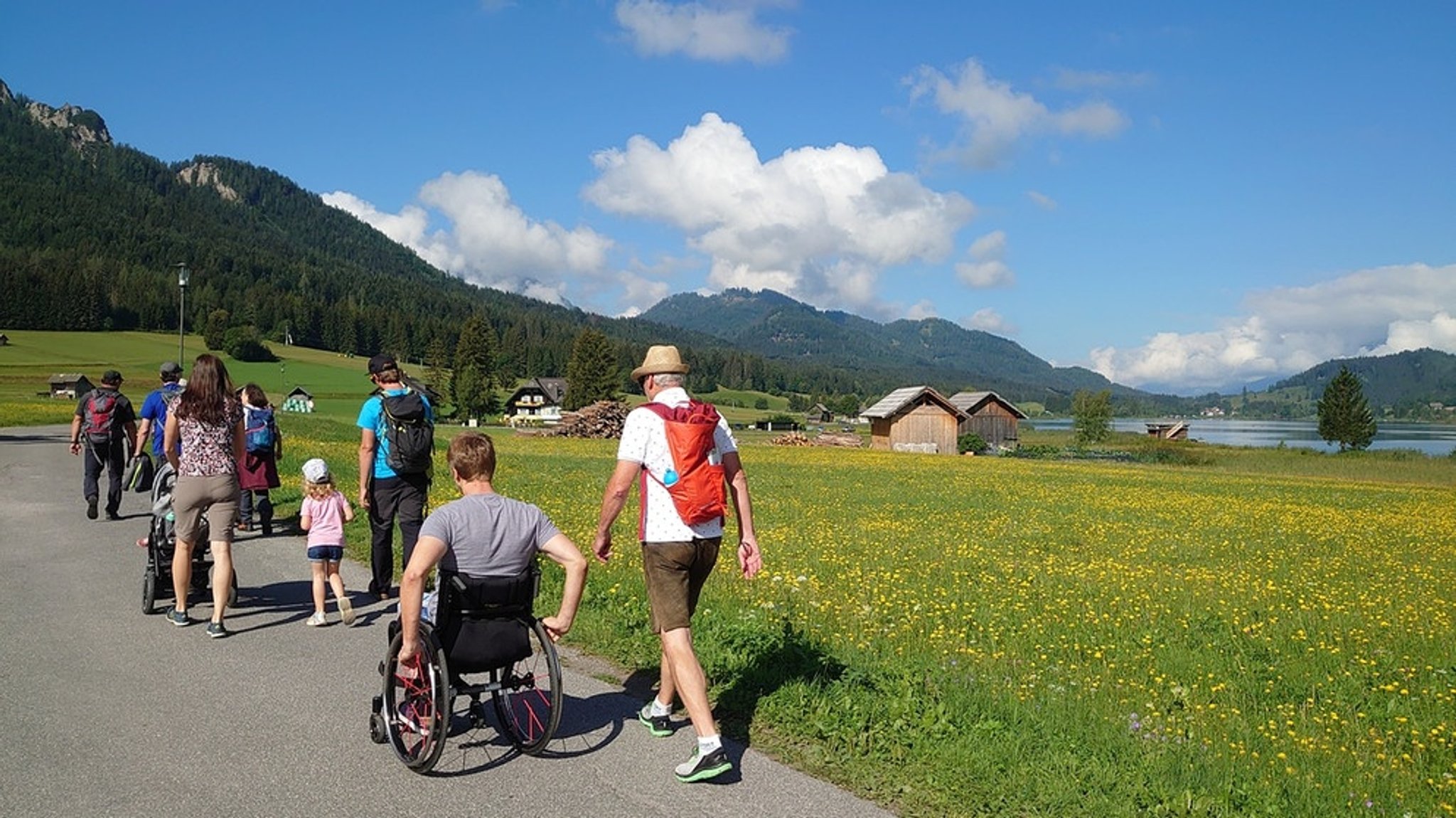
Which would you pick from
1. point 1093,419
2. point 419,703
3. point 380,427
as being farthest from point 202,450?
point 1093,419

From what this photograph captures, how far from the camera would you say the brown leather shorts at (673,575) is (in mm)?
5270

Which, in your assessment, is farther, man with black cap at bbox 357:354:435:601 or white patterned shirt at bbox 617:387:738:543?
man with black cap at bbox 357:354:435:601

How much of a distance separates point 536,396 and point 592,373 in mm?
34336

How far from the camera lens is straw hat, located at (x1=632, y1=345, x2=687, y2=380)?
5504 millimetres

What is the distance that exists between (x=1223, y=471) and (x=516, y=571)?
52.4 m

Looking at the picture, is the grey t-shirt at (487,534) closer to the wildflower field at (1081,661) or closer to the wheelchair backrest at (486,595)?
the wheelchair backrest at (486,595)

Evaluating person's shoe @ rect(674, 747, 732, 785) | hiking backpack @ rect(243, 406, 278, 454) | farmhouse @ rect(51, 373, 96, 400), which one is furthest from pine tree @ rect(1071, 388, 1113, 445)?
farmhouse @ rect(51, 373, 96, 400)

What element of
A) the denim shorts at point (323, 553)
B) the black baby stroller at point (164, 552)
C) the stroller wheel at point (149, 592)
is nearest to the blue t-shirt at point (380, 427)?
the denim shorts at point (323, 553)

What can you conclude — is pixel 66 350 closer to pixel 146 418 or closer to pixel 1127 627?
pixel 146 418

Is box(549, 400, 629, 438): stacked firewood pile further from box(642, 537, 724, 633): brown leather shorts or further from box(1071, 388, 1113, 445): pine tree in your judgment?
box(642, 537, 724, 633): brown leather shorts

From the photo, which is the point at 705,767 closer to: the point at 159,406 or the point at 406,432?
the point at 406,432

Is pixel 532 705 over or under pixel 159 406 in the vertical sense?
under

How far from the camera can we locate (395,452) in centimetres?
873

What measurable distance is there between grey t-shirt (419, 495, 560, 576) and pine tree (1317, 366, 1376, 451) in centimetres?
9991
